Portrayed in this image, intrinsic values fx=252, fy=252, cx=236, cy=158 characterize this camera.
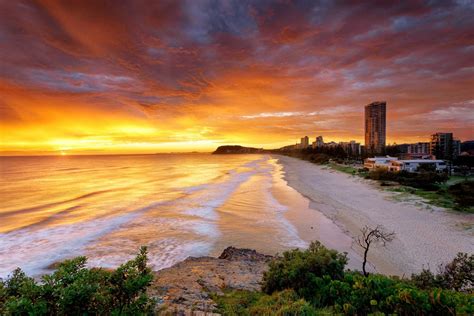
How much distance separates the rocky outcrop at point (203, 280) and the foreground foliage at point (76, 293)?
1.21 m

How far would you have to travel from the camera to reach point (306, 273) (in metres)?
6.96

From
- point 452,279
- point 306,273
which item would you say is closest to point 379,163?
point 452,279

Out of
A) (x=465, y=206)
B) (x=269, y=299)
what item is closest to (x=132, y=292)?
(x=269, y=299)

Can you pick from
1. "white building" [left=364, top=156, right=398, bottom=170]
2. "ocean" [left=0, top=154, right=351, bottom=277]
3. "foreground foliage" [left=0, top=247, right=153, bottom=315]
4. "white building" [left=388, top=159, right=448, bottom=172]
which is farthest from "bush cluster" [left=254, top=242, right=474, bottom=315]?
"white building" [left=364, top=156, right=398, bottom=170]

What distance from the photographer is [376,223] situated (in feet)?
63.2

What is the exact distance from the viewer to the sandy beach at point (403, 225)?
12.9 m

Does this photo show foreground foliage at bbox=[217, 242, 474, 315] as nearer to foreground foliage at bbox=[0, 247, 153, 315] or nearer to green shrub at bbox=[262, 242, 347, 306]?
green shrub at bbox=[262, 242, 347, 306]

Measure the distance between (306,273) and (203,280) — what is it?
378 cm

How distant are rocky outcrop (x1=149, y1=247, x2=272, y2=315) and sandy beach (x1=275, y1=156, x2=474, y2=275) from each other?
658 centimetres

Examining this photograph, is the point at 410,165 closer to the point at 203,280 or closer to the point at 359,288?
the point at 359,288

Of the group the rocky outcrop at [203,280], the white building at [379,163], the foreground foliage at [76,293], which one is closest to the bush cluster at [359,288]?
the rocky outcrop at [203,280]

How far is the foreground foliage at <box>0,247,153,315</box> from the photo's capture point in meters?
3.66

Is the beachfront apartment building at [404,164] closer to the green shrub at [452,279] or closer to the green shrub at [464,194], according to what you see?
the green shrub at [464,194]

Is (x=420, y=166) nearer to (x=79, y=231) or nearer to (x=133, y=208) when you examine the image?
(x=133, y=208)
